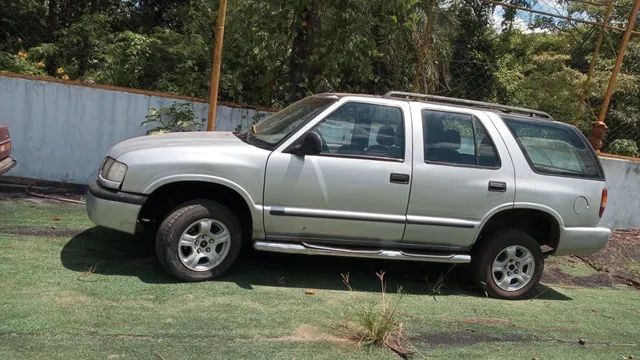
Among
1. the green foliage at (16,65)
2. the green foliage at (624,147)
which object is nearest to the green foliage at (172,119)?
the green foliage at (16,65)

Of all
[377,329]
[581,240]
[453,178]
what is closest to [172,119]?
[453,178]

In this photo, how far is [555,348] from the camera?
4.71m

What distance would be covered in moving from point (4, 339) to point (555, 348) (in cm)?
384

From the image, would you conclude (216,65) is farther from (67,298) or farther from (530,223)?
(530,223)

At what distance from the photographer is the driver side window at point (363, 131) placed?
17.4 ft

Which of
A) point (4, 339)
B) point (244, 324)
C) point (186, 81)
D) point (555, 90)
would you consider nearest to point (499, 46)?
point (555, 90)

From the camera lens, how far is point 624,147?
32.1 ft

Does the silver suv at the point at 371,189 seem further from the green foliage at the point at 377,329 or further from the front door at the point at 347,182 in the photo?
the green foliage at the point at 377,329

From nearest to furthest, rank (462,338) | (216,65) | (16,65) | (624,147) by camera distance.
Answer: (462,338) < (216,65) < (16,65) < (624,147)

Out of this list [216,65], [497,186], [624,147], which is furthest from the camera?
[624,147]

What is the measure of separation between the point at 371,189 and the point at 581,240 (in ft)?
7.04

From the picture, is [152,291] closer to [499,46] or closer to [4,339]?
[4,339]

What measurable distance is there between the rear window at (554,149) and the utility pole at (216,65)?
3.32 m

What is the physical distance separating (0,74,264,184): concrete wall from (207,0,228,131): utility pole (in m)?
0.66
